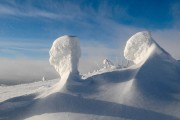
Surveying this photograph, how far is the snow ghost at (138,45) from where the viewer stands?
54969 mm

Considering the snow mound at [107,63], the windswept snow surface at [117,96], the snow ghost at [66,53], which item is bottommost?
the windswept snow surface at [117,96]

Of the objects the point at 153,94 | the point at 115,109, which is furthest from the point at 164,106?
the point at 115,109

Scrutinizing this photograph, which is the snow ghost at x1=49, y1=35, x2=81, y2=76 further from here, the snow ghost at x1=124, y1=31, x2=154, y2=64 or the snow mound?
the snow mound

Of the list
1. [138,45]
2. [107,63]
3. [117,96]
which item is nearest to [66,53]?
[117,96]

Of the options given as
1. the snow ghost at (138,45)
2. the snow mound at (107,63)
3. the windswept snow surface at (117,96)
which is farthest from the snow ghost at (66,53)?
the snow mound at (107,63)

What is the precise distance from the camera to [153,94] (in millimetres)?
47281

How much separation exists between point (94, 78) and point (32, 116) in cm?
1243

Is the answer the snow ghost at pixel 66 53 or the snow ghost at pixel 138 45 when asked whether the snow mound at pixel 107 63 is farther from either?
the snow ghost at pixel 66 53

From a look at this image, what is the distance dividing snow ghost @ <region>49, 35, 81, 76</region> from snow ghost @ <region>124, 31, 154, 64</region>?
8.86 m

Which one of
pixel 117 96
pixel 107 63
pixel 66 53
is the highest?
pixel 107 63

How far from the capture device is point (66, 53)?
51.9 meters

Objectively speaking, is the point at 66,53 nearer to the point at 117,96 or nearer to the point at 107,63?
the point at 117,96

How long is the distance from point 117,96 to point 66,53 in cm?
1117

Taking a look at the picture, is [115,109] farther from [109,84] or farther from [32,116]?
[32,116]
